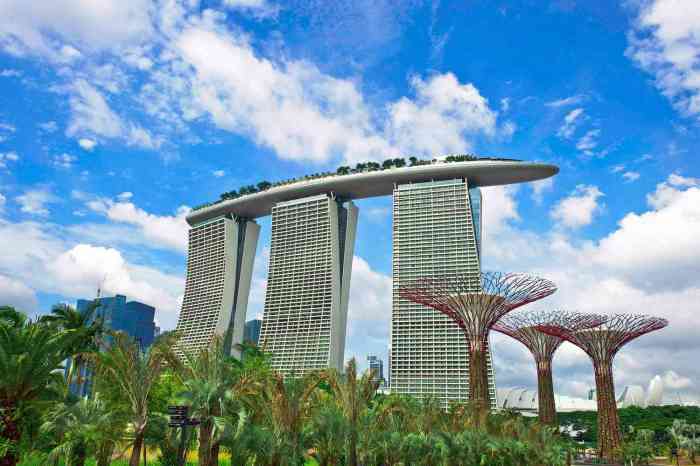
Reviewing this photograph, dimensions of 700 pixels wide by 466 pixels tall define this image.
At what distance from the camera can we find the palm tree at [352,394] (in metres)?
29.7

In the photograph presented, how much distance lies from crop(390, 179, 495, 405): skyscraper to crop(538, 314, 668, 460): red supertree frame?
86.8ft

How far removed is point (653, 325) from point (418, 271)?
45.4m

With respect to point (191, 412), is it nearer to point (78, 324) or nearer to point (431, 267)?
point (78, 324)

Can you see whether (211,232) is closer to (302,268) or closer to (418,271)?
(302,268)

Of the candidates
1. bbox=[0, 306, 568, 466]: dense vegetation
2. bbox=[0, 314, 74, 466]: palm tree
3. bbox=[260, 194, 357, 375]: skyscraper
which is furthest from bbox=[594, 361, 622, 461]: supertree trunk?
bbox=[0, 314, 74, 466]: palm tree

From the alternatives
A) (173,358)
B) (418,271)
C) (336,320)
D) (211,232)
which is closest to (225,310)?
(211,232)

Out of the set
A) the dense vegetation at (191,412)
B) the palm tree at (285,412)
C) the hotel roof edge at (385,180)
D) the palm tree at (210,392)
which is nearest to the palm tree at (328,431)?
the dense vegetation at (191,412)

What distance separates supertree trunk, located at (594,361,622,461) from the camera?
63344 millimetres

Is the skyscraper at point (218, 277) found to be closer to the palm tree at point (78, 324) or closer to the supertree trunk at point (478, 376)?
the supertree trunk at point (478, 376)

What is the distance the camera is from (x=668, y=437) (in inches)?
A: 3883

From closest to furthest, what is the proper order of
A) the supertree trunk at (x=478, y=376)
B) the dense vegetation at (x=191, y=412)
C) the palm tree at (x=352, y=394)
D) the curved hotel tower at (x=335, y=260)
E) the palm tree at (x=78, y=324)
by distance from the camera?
the dense vegetation at (x=191, y=412), the palm tree at (x=352, y=394), the palm tree at (x=78, y=324), the supertree trunk at (x=478, y=376), the curved hotel tower at (x=335, y=260)

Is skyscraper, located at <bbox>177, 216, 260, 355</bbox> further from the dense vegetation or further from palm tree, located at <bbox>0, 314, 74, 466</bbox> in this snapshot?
palm tree, located at <bbox>0, 314, 74, 466</bbox>

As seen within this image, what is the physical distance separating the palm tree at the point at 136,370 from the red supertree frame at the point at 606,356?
5070 cm

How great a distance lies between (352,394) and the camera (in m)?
30.1
